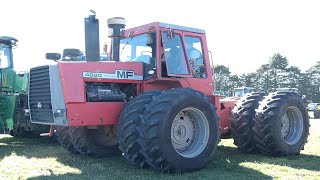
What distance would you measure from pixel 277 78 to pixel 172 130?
223 ft

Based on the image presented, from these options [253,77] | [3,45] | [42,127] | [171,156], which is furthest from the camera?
[253,77]

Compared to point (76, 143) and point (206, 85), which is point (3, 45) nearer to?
point (76, 143)

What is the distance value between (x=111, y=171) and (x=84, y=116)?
101cm

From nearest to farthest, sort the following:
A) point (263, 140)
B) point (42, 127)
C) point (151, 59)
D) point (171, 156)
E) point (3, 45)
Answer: point (171, 156) < point (151, 59) < point (263, 140) < point (42, 127) < point (3, 45)

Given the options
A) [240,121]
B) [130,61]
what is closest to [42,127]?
[130,61]

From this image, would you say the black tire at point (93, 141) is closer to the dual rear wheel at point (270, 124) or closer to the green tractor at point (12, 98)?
the dual rear wheel at point (270, 124)

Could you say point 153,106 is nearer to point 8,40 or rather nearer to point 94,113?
point 94,113

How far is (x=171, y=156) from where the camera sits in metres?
6.24

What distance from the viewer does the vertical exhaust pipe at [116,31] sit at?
24.0 feet

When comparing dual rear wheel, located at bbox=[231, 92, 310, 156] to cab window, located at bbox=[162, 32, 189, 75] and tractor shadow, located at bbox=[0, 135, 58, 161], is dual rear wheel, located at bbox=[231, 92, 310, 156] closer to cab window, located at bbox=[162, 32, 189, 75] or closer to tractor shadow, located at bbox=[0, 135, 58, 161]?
cab window, located at bbox=[162, 32, 189, 75]

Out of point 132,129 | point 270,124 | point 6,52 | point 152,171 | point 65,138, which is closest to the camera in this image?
point 132,129

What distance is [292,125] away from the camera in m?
9.12

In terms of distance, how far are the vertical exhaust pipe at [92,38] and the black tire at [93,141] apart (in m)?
1.50

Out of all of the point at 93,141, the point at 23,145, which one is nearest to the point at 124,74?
the point at 93,141
